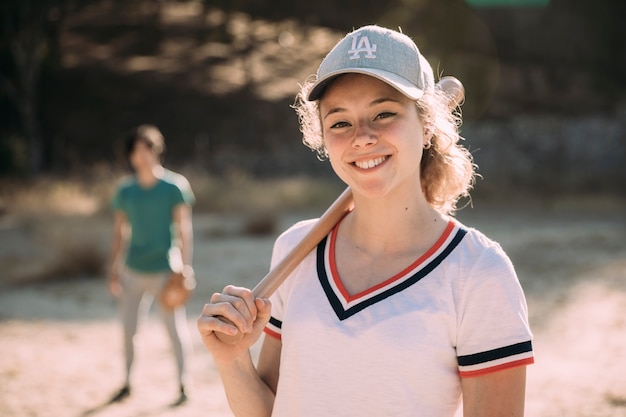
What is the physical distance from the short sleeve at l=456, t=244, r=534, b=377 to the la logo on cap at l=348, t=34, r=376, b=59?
53cm

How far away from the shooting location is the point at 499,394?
1.44 m

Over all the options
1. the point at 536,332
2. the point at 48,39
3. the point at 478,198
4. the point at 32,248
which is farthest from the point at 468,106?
the point at 536,332

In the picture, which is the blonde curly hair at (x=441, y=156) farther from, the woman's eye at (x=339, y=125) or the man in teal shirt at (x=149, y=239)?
the man in teal shirt at (x=149, y=239)

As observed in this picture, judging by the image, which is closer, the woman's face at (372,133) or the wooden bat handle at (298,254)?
the woman's face at (372,133)

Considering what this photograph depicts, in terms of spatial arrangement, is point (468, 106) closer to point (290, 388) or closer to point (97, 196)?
point (97, 196)

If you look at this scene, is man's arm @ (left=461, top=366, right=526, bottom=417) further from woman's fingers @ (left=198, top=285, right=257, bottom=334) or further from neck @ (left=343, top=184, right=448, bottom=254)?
woman's fingers @ (left=198, top=285, right=257, bottom=334)

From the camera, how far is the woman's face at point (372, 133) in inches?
62.8

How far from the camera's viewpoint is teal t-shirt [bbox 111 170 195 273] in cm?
475

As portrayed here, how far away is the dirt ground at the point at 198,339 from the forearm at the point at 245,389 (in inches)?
121

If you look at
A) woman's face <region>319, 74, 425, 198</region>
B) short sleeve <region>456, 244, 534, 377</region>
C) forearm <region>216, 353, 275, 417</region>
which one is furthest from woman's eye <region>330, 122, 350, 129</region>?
forearm <region>216, 353, 275, 417</region>

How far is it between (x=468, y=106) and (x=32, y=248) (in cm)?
1698

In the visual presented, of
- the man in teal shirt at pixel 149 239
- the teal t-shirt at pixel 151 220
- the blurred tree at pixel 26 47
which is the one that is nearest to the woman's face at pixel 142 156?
the man in teal shirt at pixel 149 239

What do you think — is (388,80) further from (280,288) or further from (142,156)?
(142,156)

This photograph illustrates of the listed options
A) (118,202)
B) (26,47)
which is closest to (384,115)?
(118,202)
